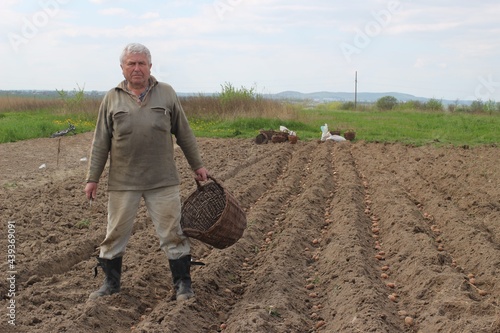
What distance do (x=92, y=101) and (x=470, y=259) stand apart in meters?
28.2

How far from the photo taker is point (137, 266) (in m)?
6.21

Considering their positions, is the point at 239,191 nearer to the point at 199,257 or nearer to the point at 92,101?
the point at 199,257

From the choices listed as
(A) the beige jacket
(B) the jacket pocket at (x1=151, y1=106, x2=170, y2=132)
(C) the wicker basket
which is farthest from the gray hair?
(C) the wicker basket

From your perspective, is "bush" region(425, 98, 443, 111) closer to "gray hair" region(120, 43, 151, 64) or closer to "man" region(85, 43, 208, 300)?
"man" region(85, 43, 208, 300)

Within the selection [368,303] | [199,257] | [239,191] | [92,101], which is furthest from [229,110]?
[368,303]

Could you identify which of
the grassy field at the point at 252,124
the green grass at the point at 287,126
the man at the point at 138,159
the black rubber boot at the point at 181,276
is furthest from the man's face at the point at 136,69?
the grassy field at the point at 252,124

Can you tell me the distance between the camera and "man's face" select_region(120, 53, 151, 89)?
16.6ft

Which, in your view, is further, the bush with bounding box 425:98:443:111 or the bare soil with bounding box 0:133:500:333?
the bush with bounding box 425:98:443:111

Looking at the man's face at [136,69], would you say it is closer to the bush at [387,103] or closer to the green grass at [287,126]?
the green grass at [287,126]

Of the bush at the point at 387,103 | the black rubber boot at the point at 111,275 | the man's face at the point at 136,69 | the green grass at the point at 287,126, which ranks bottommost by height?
the bush at the point at 387,103

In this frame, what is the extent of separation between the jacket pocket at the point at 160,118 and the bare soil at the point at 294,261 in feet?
4.46

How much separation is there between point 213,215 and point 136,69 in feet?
5.86

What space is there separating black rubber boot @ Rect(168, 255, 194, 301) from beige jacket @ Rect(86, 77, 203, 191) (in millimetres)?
626

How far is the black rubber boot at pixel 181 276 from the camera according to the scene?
5.24 metres
